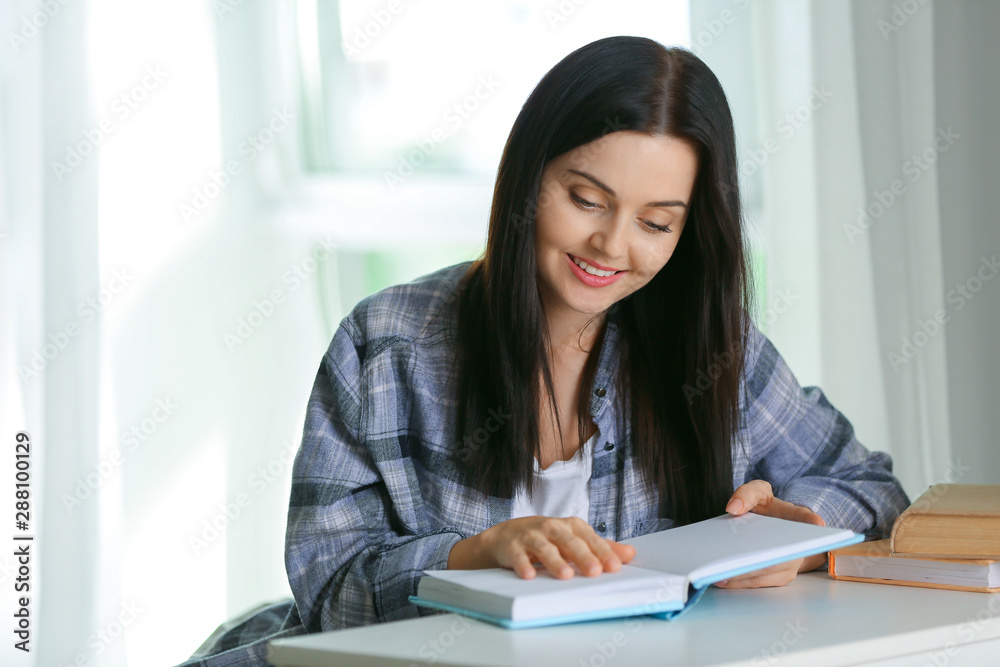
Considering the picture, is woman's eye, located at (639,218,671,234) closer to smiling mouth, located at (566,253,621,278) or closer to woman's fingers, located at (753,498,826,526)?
smiling mouth, located at (566,253,621,278)

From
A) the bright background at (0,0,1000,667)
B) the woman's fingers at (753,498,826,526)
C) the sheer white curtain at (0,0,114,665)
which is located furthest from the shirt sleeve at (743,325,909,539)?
the sheer white curtain at (0,0,114,665)

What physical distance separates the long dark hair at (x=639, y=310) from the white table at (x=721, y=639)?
0.36m

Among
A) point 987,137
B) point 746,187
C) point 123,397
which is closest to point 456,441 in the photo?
point 123,397

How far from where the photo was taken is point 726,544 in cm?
90

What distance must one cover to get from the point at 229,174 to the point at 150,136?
0.18m

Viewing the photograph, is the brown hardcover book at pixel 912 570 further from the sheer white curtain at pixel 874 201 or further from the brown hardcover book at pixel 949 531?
the sheer white curtain at pixel 874 201

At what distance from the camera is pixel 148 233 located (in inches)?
78.4

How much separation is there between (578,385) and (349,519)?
394 millimetres

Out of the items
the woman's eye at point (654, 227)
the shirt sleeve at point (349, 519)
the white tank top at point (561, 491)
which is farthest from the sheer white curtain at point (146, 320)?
the woman's eye at point (654, 227)

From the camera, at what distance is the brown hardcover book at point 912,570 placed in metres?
0.95

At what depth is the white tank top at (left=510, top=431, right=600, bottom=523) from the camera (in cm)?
124

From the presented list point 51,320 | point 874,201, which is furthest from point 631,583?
point 874,201

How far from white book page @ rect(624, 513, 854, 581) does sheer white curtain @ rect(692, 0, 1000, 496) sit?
1572 mm

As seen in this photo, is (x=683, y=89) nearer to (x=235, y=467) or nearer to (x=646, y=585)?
(x=646, y=585)
